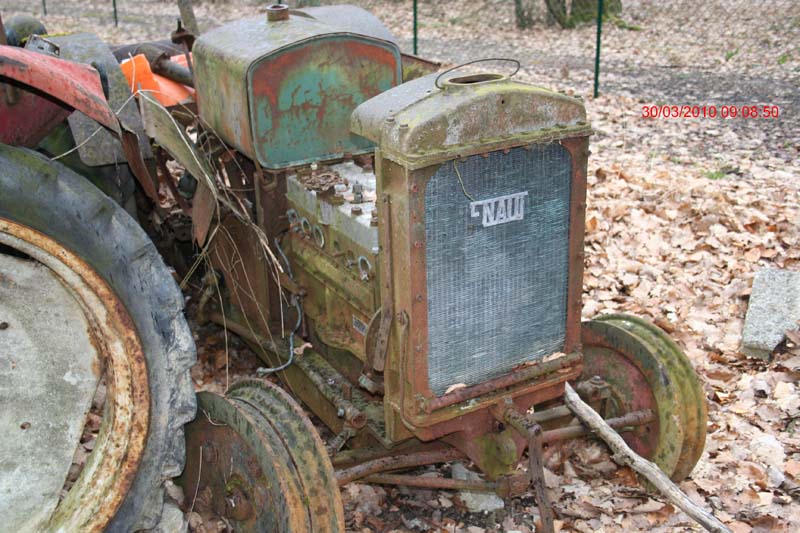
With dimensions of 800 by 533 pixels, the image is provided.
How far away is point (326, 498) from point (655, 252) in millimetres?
3635

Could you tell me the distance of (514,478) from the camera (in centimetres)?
312

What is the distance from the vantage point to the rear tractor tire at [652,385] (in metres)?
3.56

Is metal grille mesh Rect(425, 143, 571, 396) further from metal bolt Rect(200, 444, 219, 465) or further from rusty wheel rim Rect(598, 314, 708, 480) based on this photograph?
metal bolt Rect(200, 444, 219, 465)

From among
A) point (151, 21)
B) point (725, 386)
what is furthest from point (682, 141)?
point (151, 21)

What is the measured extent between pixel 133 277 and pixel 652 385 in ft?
7.33

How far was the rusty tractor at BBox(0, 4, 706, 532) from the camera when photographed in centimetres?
252

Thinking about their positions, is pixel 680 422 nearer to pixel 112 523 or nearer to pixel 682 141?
pixel 112 523

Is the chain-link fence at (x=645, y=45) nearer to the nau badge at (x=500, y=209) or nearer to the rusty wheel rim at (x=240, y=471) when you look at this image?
the nau badge at (x=500, y=209)

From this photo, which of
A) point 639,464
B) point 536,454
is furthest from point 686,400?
point 536,454

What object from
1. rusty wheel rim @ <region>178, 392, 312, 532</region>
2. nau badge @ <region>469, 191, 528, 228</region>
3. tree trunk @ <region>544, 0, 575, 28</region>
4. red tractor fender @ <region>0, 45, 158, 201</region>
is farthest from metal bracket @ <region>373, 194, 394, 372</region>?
tree trunk @ <region>544, 0, 575, 28</region>

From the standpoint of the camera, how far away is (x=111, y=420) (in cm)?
254

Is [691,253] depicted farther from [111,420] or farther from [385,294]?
[111,420]

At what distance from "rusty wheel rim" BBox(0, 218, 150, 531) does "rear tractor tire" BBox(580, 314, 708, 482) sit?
2057mm

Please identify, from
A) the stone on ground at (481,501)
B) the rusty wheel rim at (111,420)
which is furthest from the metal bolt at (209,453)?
the stone on ground at (481,501)
